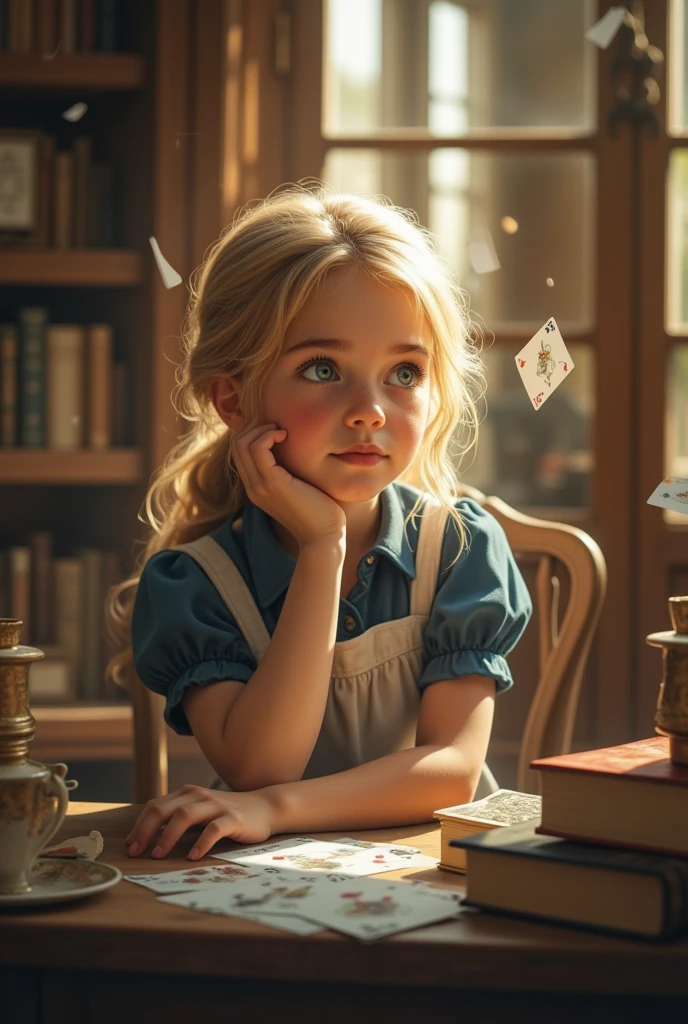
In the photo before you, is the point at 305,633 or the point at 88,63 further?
the point at 88,63

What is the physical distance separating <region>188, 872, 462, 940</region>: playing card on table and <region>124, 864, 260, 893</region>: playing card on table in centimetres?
2

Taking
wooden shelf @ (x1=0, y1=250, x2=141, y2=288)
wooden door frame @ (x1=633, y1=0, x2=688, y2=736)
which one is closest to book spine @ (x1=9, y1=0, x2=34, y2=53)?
wooden shelf @ (x1=0, y1=250, x2=141, y2=288)

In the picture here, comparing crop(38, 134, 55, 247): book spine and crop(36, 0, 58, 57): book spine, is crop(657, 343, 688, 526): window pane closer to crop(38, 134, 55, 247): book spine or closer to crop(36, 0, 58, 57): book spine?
crop(38, 134, 55, 247): book spine

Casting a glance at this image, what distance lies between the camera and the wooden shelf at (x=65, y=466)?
2.44 meters

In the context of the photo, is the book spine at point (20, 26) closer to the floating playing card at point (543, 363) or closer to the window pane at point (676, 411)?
the window pane at point (676, 411)

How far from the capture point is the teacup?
0.76m

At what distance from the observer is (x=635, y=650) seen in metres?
2.47

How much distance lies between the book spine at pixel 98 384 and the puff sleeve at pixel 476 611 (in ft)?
4.20

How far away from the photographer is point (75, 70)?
95.5 inches

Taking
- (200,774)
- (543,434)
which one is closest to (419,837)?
(200,774)

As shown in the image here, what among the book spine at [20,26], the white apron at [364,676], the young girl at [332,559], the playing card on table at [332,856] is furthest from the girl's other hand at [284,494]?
the book spine at [20,26]

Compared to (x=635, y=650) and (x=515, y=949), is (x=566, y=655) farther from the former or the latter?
(x=635, y=650)

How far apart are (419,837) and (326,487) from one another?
38cm

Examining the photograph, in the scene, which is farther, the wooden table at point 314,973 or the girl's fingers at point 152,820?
the girl's fingers at point 152,820
